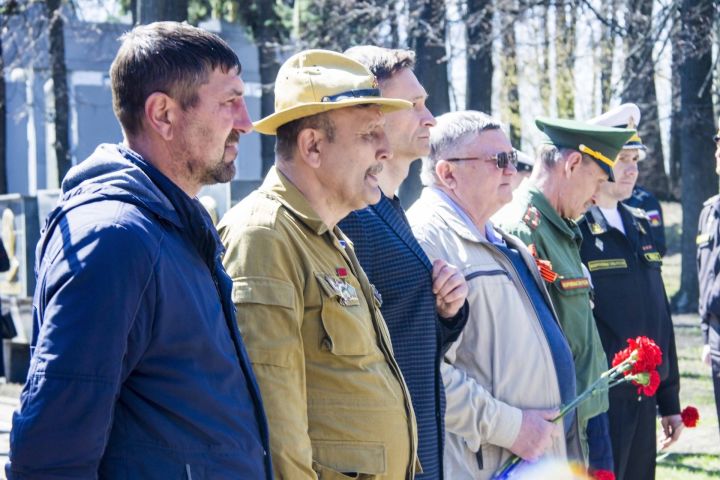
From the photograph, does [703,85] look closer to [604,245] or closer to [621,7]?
[621,7]

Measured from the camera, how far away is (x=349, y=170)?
3.09 m

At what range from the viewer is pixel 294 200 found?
2.98 metres

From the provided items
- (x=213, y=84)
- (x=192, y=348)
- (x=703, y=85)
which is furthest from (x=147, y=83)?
(x=703, y=85)

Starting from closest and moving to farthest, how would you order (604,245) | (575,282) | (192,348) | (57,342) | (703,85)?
(57,342) < (192,348) < (575,282) < (604,245) < (703,85)

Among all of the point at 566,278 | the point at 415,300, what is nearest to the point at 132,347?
the point at 415,300

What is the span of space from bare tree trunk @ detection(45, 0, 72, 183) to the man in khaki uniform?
45.7ft

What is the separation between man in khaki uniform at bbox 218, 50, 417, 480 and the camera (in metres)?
2.67

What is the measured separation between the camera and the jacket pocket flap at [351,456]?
9.23ft

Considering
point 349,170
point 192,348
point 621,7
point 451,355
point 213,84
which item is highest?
point 621,7

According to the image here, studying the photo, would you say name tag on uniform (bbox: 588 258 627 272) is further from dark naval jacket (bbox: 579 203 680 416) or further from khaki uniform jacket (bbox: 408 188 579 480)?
khaki uniform jacket (bbox: 408 188 579 480)

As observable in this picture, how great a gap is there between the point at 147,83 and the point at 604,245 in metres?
3.41

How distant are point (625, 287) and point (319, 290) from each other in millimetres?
Answer: 2852

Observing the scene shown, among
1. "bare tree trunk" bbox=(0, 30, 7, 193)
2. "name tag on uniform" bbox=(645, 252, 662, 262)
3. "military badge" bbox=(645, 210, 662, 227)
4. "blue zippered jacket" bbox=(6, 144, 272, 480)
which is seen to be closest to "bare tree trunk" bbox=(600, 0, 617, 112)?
"military badge" bbox=(645, 210, 662, 227)

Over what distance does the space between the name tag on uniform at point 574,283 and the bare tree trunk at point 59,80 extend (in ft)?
42.9
